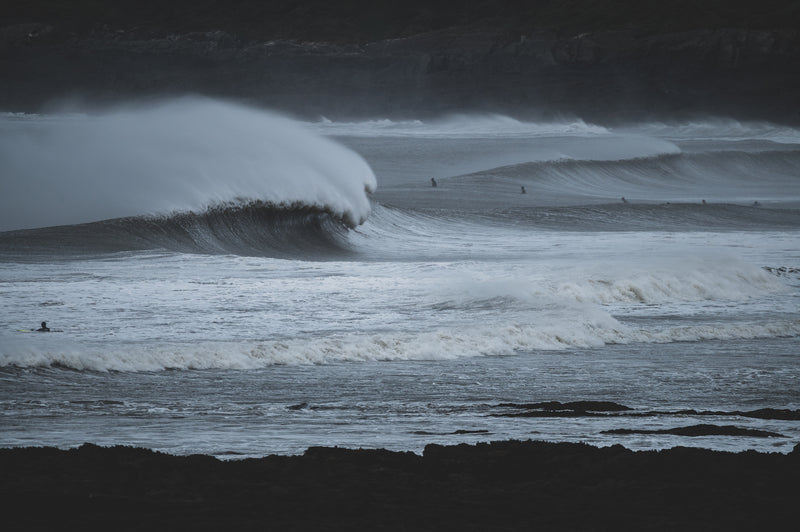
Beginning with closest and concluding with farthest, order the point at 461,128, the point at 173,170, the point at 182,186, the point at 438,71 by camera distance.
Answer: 1. the point at 182,186
2. the point at 173,170
3. the point at 461,128
4. the point at 438,71

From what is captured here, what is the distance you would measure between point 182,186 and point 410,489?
1635 cm

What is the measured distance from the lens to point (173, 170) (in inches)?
888

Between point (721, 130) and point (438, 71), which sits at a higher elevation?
point (438, 71)

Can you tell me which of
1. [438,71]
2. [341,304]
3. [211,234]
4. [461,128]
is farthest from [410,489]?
[438,71]

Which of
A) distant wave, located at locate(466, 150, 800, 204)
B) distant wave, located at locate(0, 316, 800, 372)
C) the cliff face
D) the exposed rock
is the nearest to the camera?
the exposed rock

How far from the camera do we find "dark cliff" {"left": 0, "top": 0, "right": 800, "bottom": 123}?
4021 inches

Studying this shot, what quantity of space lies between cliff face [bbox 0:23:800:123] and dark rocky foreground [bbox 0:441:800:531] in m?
86.1

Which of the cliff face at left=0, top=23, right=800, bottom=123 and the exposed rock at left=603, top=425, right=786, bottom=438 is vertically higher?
the cliff face at left=0, top=23, right=800, bottom=123

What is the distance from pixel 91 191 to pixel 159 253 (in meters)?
4.94

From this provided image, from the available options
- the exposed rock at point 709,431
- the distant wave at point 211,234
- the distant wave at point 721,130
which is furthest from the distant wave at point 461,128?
the exposed rock at point 709,431

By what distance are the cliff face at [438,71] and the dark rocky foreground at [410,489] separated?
86132 mm

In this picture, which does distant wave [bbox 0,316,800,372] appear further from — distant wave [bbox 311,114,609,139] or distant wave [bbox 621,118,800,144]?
distant wave [bbox 621,118,800,144]

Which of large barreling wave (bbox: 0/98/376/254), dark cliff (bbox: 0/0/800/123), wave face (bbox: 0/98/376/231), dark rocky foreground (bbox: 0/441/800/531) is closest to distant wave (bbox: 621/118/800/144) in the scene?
dark cliff (bbox: 0/0/800/123)

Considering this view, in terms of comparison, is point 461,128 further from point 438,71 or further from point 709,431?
point 709,431
